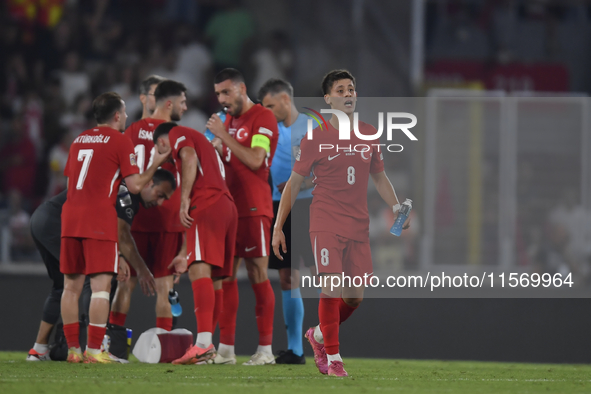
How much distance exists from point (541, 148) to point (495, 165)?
686 millimetres

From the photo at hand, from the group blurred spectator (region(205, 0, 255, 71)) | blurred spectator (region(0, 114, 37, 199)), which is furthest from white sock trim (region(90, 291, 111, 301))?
blurred spectator (region(205, 0, 255, 71))

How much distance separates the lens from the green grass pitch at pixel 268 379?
4258 millimetres

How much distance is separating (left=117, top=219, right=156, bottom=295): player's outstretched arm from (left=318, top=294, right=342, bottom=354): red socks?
1.70m

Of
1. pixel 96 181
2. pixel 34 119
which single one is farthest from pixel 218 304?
pixel 34 119

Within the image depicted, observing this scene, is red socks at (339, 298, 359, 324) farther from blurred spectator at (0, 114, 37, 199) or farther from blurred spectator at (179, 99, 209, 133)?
blurred spectator at (0, 114, 37, 199)

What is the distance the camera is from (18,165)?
11078 mm

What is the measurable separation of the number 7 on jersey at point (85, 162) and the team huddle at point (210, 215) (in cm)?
1

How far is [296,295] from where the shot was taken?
20.8 feet

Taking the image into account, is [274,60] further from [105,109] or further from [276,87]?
[105,109]

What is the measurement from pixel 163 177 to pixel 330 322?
78.2 inches

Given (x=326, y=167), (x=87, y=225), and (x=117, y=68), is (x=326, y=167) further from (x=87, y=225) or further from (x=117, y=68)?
(x=117, y=68)

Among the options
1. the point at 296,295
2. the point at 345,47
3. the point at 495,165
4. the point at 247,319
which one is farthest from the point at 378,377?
the point at 345,47

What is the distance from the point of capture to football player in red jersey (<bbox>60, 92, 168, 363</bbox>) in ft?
18.4

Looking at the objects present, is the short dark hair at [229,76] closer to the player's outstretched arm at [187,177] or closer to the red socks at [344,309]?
the player's outstretched arm at [187,177]
